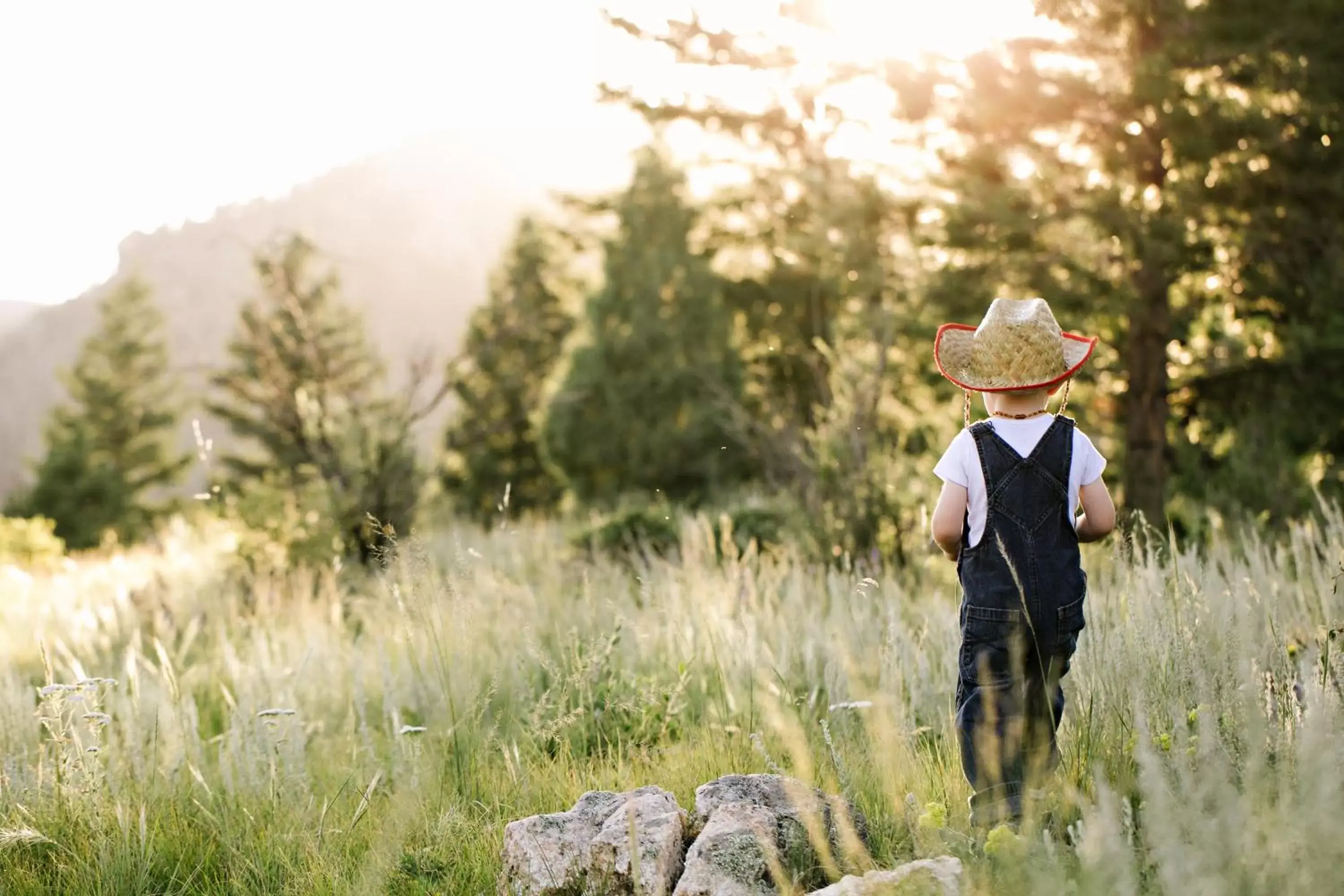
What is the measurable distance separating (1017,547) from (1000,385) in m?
0.46

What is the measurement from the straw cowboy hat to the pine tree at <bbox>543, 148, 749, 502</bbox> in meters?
12.4

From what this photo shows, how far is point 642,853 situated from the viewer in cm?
257

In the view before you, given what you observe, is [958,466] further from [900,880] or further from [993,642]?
[900,880]

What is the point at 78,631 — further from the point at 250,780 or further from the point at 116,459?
the point at 116,459

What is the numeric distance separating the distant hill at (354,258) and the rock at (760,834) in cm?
6106

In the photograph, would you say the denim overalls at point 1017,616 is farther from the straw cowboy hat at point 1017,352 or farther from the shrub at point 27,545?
the shrub at point 27,545

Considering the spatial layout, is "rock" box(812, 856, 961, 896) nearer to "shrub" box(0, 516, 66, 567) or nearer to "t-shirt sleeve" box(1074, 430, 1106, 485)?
"t-shirt sleeve" box(1074, 430, 1106, 485)

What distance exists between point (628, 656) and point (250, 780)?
175 centimetres

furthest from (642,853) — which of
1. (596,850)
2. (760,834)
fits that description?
(760,834)

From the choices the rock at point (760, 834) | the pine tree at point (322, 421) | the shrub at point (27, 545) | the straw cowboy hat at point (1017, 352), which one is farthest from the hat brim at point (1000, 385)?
the shrub at point (27, 545)

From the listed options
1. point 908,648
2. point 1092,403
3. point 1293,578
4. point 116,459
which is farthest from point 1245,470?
point 116,459

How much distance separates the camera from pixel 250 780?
3623 mm

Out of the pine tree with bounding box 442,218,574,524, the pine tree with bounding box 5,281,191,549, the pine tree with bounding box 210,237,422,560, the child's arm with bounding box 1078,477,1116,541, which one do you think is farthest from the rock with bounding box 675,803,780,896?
the pine tree with bounding box 5,281,191,549

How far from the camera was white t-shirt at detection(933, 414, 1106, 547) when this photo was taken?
9.78 feet
